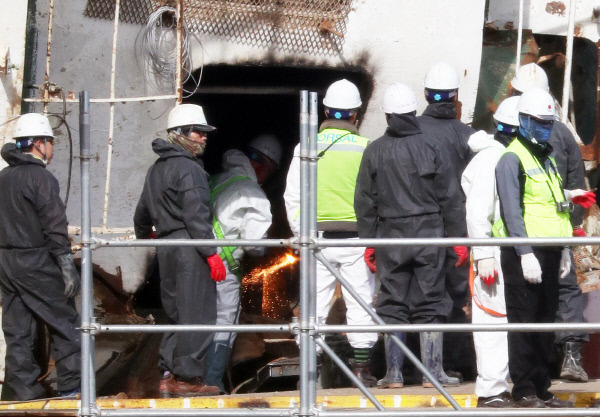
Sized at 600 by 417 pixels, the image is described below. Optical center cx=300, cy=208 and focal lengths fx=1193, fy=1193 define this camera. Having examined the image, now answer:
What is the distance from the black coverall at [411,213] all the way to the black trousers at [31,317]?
2.05 metres

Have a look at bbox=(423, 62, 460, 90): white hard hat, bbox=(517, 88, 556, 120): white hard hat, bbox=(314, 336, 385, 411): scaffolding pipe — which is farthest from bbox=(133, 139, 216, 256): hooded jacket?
bbox=(517, 88, 556, 120): white hard hat

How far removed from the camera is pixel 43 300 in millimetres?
7848

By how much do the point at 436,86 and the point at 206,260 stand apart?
6.29ft

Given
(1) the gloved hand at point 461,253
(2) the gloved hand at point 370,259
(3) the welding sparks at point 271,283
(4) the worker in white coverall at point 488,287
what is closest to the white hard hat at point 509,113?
(4) the worker in white coverall at point 488,287

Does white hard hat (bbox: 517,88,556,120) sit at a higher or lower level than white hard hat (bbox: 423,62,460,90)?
lower

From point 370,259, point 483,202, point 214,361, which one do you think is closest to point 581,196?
point 483,202

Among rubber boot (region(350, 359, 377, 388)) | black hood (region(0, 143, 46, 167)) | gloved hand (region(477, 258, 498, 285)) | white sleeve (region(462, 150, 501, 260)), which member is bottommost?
rubber boot (region(350, 359, 377, 388))

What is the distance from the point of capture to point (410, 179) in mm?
7586

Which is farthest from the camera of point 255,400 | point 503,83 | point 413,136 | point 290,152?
point 290,152

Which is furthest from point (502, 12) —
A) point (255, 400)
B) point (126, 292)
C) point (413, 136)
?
point (255, 400)

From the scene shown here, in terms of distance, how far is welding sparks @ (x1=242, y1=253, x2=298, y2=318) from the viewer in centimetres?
1057

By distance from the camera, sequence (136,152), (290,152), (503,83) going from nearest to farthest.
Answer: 1. (136,152)
2. (503,83)
3. (290,152)

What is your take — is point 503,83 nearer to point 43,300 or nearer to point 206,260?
point 206,260

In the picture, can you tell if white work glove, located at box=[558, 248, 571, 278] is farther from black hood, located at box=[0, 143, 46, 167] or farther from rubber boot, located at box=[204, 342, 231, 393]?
black hood, located at box=[0, 143, 46, 167]
